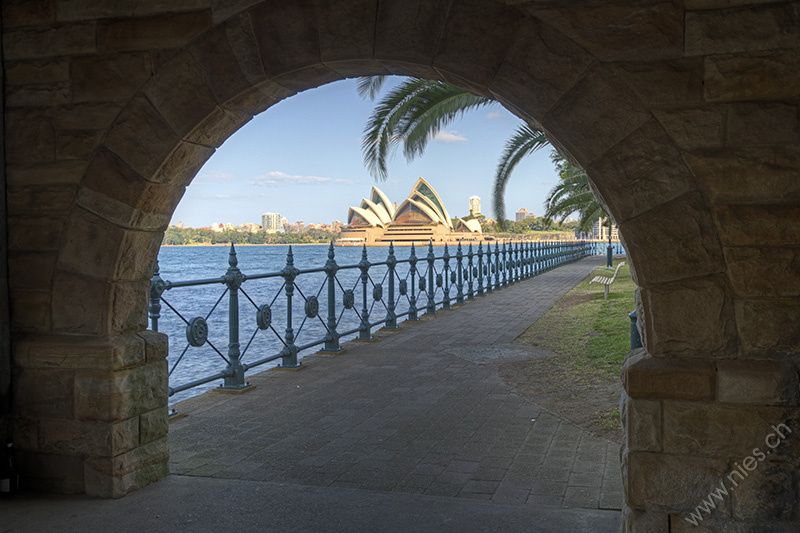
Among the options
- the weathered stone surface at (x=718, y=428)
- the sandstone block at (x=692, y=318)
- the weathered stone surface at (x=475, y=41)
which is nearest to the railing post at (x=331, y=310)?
the weathered stone surface at (x=475, y=41)

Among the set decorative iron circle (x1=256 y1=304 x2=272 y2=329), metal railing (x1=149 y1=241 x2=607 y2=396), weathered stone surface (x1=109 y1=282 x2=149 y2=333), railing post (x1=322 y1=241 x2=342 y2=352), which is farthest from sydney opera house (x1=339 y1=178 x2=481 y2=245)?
weathered stone surface (x1=109 y1=282 x2=149 y2=333)

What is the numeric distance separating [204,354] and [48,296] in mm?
9303

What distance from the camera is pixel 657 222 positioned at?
2934 millimetres

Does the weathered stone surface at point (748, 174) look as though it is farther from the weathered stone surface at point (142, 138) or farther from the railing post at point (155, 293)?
the railing post at point (155, 293)

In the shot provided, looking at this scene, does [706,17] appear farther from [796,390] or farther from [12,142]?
[12,142]

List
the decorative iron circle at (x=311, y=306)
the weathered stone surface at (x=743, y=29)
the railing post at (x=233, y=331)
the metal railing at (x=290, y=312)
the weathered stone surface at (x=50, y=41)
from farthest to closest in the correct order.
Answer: the decorative iron circle at (x=311, y=306) < the railing post at (x=233, y=331) < the metal railing at (x=290, y=312) < the weathered stone surface at (x=50, y=41) < the weathered stone surface at (x=743, y=29)

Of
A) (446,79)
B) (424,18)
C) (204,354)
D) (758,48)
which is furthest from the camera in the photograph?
(204,354)

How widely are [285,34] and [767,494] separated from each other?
10.0 ft

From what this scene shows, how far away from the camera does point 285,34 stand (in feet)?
11.0

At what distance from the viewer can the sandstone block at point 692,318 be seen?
288cm

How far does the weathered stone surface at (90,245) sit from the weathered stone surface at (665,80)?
9.18 ft

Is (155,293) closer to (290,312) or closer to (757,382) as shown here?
(290,312)

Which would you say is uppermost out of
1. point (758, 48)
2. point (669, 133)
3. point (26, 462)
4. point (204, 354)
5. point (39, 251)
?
point (758, 48)

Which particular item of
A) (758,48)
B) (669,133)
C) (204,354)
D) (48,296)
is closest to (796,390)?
(669,133)
